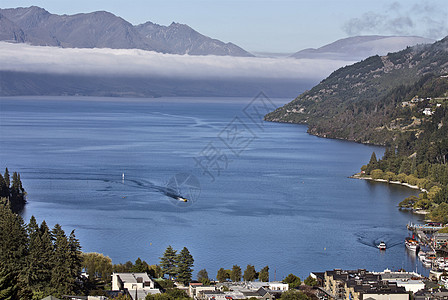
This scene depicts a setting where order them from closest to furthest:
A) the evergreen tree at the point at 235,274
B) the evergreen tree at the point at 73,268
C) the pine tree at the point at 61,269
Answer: the pine tree at the point at 61,269 < the evergreen tree at the point at 73,268 < the evergreen tree at the point at 235,274

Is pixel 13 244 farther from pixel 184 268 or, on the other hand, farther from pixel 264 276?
pixel 264 276

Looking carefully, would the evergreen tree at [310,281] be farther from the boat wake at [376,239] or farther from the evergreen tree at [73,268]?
the evergreen tree at [73,268]

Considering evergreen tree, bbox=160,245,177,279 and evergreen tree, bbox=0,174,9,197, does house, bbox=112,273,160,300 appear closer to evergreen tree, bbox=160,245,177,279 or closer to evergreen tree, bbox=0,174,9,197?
evergreen tree, bbox=160,245,177,279

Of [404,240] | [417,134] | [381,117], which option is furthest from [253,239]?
[381,117]

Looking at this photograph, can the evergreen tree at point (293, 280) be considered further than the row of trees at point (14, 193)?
No

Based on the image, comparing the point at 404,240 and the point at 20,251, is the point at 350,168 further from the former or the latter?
the point at 20,251

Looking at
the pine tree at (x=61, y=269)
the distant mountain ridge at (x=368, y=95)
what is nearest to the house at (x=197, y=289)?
the pine tree at (x=61, y=269)

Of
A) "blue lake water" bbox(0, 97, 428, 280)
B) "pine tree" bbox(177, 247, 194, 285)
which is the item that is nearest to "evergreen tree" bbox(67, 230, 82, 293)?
"pine tree" bbox(177, 247, 194, 285)
